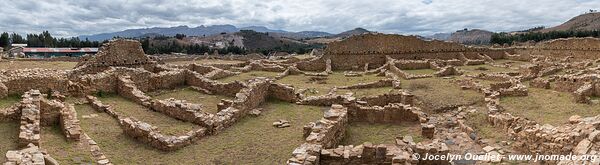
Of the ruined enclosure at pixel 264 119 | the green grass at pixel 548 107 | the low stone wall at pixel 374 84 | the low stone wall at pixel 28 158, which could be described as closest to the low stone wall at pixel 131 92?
the ruined enclosure at pixel 264 119

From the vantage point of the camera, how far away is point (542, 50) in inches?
1859

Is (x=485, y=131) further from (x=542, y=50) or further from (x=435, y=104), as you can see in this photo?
(x=542, y=50)

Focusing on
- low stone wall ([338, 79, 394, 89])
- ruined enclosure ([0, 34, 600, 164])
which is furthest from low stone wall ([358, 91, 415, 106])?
low stone wall ([338, 79, 394, 89])

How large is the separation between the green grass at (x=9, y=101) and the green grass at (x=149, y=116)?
2.98m

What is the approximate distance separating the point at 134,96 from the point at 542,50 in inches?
1699

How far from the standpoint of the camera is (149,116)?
52.5 ft

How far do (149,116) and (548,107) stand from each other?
49.2 ft

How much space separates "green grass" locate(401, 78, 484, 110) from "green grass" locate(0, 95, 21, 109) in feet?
53.5

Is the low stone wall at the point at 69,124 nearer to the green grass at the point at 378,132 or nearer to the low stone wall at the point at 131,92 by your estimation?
the low stone wall at the point at 131,92

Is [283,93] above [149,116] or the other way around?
above

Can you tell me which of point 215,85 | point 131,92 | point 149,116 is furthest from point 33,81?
point 215,85

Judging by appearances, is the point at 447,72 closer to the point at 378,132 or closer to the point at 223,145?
the point at 378,132

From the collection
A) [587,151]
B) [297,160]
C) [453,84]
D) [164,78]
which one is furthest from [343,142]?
[453,84]

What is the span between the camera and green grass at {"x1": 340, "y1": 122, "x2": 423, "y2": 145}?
14852mm
